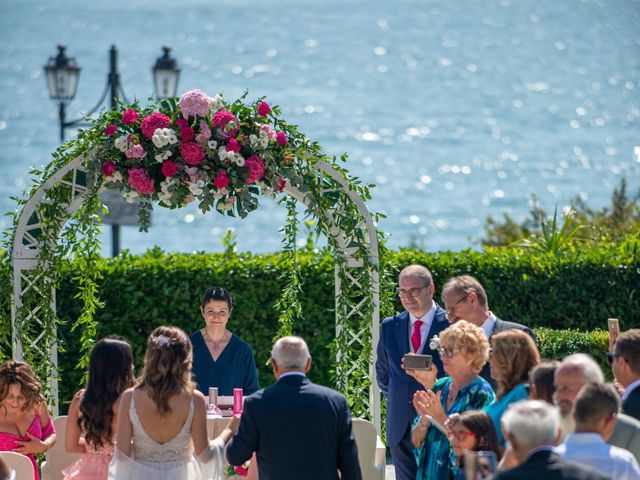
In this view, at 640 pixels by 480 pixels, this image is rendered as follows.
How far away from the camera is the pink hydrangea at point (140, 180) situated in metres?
8.17

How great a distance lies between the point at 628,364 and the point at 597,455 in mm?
1238

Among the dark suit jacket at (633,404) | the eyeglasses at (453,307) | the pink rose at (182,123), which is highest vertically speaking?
the pink rose at (182,123)

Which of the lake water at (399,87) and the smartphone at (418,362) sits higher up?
the lake water at (399,87)

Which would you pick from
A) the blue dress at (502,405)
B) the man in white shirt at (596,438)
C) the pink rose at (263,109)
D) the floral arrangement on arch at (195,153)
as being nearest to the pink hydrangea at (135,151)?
the floral arrangement on arch at (195,153)

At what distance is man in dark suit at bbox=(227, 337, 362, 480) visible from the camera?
19.4 ft

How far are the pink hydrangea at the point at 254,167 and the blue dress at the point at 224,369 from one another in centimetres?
118

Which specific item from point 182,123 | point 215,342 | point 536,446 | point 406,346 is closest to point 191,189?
point 182,123

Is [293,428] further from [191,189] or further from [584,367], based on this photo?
[191,189]

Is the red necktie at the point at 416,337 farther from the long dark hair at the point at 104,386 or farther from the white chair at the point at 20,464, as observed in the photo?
the white chair at the point at 20,464

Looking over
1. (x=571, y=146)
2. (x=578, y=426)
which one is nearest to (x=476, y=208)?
(x=571, y=146)

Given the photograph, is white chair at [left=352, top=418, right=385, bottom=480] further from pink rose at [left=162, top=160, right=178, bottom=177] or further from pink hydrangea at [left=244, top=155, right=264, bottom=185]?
pink rose at [left=162, top=160, right=178, bottom=177]

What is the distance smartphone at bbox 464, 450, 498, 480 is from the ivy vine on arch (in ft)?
11.5

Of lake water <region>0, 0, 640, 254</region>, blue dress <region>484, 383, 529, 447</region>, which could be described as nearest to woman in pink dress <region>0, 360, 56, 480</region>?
blue dress <region>484, 383, 529, 447</region>

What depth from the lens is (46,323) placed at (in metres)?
8.64
